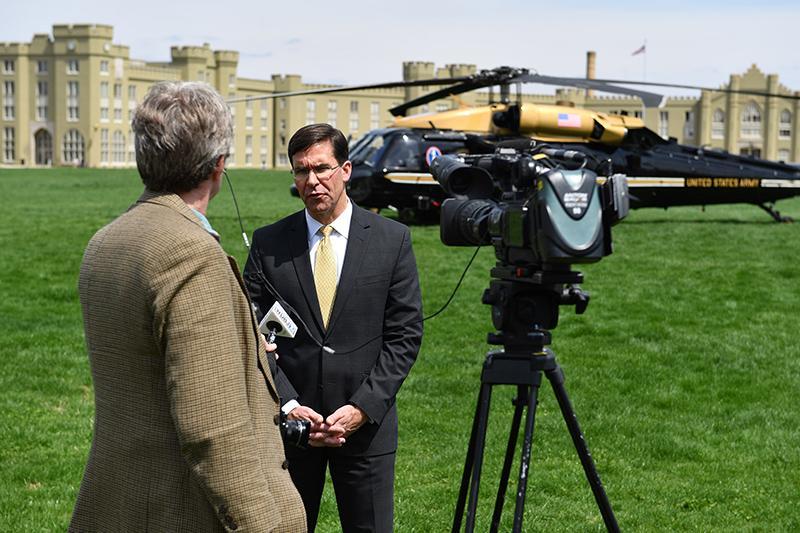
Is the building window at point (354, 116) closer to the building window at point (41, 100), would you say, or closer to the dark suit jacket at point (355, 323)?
the building window at point (41, 100)

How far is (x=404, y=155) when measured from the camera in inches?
848

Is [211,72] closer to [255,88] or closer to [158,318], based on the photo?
[255,88]

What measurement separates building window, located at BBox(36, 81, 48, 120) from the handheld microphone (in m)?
122

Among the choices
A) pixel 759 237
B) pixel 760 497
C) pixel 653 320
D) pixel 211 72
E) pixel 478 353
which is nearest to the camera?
pixel 760 497

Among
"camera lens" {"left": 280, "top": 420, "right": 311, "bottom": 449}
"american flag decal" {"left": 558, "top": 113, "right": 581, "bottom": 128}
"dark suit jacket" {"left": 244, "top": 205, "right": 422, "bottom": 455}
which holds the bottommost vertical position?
"camera lens" {"left": 280, "top": 420, "right": 311, "bottom": 449}

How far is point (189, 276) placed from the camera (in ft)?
8.04

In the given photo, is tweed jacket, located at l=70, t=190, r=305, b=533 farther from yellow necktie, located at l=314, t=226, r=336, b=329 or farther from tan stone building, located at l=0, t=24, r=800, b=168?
tan stone building, located at l=0, t=24, r=800, b=168

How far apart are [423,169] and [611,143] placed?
12.8ft

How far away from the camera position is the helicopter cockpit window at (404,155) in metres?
21.4

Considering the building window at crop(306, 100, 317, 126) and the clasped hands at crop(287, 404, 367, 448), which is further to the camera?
the building window at crop(306, 100, 317, 126)

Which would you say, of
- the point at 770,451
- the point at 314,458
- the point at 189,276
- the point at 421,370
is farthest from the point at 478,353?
the point at 189,276

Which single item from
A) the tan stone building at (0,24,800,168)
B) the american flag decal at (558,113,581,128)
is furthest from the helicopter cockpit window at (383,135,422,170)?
the tan stone building at (0,24,800,168)

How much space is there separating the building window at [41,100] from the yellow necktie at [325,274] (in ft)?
399

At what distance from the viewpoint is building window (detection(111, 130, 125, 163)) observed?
11612 cm
